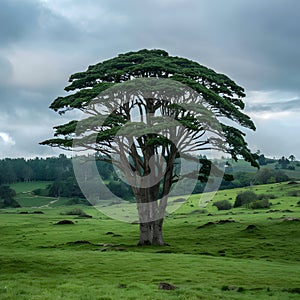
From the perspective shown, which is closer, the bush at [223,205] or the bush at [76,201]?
the bush at [223,205]

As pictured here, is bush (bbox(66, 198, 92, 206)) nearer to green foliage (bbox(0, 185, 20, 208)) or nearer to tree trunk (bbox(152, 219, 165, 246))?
green foliage (bbox(0, 185, 20, 208))

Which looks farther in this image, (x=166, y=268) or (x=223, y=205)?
(x=223, y=205)

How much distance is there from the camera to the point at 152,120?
34.9m

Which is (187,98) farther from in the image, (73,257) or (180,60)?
(73,257)

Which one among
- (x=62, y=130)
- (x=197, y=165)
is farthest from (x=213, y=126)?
(x=62, y=130)

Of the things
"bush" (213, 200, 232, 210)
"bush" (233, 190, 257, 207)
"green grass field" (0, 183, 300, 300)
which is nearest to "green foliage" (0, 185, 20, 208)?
"bush" (213, 200, 232, 210)

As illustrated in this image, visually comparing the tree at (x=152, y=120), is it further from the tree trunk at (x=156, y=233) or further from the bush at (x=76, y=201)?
the bush at (x=76, y=201)

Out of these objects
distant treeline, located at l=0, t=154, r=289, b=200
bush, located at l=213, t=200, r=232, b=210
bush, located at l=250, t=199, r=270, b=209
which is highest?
distant treeline, located at l=0, t=154, r=289, b=200

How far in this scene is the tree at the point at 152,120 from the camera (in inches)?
1356

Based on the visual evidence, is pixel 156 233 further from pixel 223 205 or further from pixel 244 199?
pixel 244 199

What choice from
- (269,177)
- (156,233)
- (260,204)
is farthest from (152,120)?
(269,177)

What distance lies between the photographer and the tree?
113 ft

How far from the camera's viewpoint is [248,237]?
42.2 meters

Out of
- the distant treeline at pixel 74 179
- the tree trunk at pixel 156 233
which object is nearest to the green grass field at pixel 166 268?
the tree trunk at pixel 156 233
